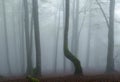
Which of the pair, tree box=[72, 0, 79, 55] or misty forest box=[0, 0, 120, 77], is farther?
tree box=[72, 0, 79, 55]

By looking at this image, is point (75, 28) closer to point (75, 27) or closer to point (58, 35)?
point (75, 27)

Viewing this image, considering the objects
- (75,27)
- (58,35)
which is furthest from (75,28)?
(58,35)

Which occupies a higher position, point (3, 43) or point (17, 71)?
point (3, 43)

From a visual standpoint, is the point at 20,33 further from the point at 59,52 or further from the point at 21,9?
the point at 59,52

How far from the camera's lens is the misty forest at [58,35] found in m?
25.7

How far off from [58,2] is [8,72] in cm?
817

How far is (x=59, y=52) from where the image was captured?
92.7ft

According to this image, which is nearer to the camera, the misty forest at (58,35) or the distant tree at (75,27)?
the misty forest at (58,35)

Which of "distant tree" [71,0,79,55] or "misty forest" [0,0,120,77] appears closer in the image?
"misty forest" [0,0,120,77]

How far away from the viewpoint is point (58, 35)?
28.5 metres

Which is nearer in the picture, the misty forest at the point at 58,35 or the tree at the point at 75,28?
the misty forest at the point at 58,35

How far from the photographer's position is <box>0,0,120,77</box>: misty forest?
2569 centimetres

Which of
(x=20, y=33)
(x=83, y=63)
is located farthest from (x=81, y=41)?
(x=20, y=33)

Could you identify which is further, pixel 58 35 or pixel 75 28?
pixel 58 35
